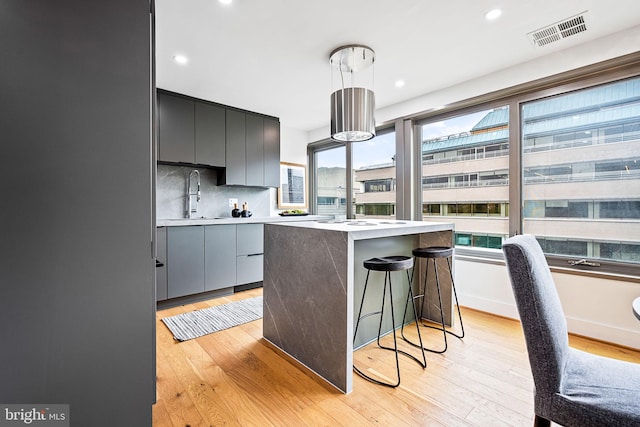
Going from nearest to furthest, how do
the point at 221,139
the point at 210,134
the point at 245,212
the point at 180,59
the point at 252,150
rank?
the point at 180,59
the point at 210,134
the point at 221,139
the point at 252,150
the point at 245,212

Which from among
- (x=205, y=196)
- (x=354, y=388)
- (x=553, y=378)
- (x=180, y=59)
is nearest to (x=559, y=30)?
(x=553, y=378)

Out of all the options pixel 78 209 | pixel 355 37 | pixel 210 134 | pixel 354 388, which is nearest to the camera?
pixel 78 209

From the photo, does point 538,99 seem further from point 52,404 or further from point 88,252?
point 52,404

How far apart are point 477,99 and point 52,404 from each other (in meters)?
3.77

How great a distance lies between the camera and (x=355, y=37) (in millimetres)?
2342

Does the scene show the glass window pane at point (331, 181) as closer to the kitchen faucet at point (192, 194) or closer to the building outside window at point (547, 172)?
the building outside window at point (547, 172)

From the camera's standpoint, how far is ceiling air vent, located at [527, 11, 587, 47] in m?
2.10

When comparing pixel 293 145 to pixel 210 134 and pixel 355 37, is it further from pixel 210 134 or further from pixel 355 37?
pixel 355 37

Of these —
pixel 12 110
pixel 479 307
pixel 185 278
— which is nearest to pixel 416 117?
pixel 479 307

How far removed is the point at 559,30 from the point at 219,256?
12.9ft

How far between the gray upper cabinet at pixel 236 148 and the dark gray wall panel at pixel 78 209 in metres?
3.12

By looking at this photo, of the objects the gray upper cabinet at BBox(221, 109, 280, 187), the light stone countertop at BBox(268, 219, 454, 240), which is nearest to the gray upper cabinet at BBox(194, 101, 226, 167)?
the gray upper cabinet at BBox(221, 109, 280, 187)

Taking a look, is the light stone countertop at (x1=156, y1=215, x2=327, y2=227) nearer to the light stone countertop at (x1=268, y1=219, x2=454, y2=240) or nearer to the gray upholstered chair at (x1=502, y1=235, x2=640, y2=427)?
the light stone countertop at (x1=268, y1=219, x2=454, y2=240)

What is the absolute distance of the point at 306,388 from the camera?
Answer: 175 cm
